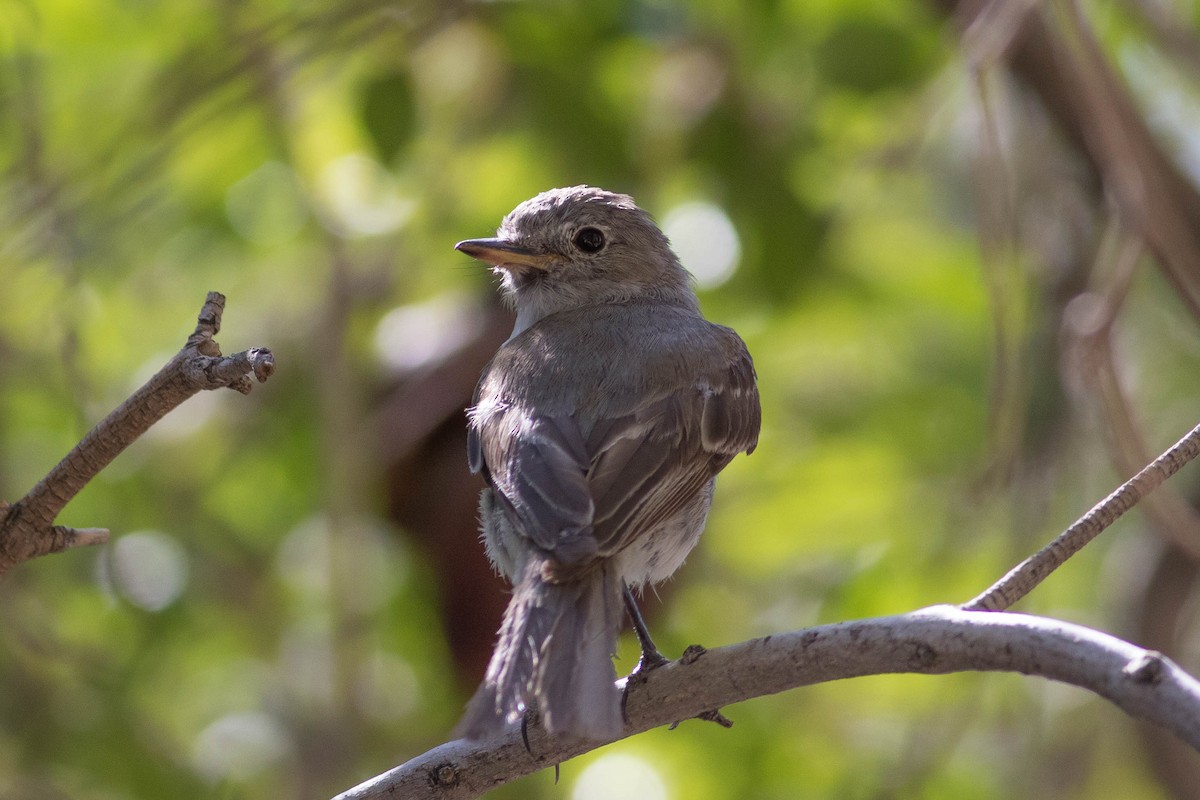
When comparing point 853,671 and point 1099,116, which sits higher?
point 1099,116

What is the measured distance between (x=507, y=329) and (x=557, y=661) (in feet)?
9.04

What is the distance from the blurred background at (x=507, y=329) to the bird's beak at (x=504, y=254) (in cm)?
54

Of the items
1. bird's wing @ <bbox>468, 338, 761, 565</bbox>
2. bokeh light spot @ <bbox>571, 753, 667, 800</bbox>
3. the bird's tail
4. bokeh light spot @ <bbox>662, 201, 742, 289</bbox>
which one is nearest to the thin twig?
the bird's tail

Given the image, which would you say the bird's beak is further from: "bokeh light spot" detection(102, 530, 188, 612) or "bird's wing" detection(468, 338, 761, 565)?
"bokeh light spot" detection(102, 530, 188, 612)

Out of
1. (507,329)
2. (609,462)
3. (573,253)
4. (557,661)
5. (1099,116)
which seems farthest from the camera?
(507,329)

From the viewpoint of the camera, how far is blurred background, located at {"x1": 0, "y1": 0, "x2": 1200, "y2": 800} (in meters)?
4.46

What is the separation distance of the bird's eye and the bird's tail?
1.64 m

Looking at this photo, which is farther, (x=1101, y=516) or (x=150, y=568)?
(x=150, y=568)

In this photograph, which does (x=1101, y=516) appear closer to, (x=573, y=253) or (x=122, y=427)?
(x=122, y=427)

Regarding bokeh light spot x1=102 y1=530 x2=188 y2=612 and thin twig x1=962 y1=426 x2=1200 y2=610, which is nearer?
thin twig x1=962 y1=426 x2=1200 y2=610

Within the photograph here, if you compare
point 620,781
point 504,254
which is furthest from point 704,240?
point 620,781

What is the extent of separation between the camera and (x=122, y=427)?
2104 mm

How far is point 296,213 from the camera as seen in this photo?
5.54 m

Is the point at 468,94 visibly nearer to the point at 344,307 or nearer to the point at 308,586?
the point at 344,307
